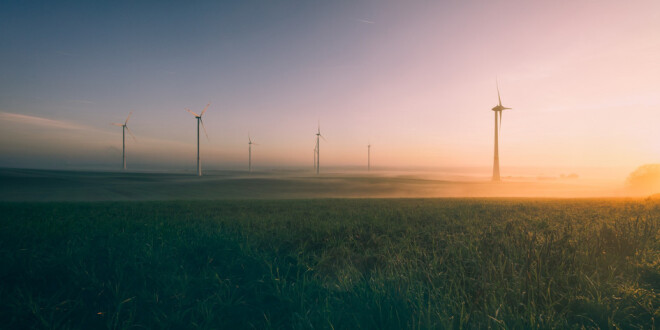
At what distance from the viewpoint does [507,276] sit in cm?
497

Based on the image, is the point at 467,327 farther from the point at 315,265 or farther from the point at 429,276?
the point at 315,265

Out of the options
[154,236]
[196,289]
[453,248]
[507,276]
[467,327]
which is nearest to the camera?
[467,327]

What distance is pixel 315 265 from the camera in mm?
6086

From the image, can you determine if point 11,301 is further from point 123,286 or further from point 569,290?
point 569,290

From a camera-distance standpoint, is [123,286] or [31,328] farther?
[123,286]

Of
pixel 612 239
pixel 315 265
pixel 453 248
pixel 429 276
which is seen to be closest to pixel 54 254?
pixel 315 265

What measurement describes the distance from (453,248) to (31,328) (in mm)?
7990

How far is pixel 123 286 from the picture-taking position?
15.3 feet

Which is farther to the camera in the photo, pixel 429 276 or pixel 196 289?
pixel 429 276

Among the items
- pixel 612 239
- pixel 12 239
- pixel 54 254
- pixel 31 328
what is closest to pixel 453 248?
pixel 612 239

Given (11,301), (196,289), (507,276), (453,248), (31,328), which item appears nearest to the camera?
(31,328)

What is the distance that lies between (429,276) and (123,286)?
5829mm

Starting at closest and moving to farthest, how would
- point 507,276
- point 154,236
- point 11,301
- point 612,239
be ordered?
point 11,301 → point 507,276 → point 612,239 → point 154,236

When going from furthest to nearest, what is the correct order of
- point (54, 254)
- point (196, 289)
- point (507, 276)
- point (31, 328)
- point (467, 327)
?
point (54, 254)
point (507, 276)
point (196, 289)
point (31, 328)
point (467, 327)
